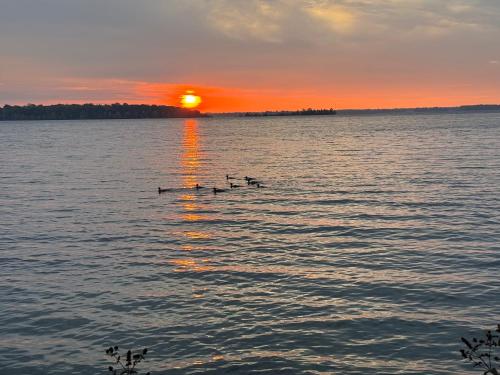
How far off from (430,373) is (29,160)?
88123 millimetres

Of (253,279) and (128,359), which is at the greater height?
(128,359)

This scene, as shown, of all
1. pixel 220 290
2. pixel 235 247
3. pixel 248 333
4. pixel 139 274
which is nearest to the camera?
pixel 248 333

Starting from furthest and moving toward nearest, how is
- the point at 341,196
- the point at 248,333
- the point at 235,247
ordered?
the point at 341,196
the point at 235,247
the point at 248,333

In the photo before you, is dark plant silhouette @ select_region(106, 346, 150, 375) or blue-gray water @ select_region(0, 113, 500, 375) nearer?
dark plant silhouette @ select_region(106, 346, 150, 375)

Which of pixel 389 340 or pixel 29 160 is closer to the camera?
pixel 389 340

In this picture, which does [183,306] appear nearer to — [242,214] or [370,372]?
[370,372]

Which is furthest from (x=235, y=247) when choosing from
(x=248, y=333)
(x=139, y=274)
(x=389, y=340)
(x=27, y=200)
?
(x=27, y=200)

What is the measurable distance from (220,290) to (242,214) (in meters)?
16.6

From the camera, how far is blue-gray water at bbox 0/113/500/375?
610 inches

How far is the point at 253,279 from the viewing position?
2223cm

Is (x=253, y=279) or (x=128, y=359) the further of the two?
(x=253, y=279)

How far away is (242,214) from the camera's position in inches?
1471

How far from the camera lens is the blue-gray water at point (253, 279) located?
15.5 m

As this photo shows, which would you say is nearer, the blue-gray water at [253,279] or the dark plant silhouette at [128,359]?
the dark plant silhouette at [128,359]
